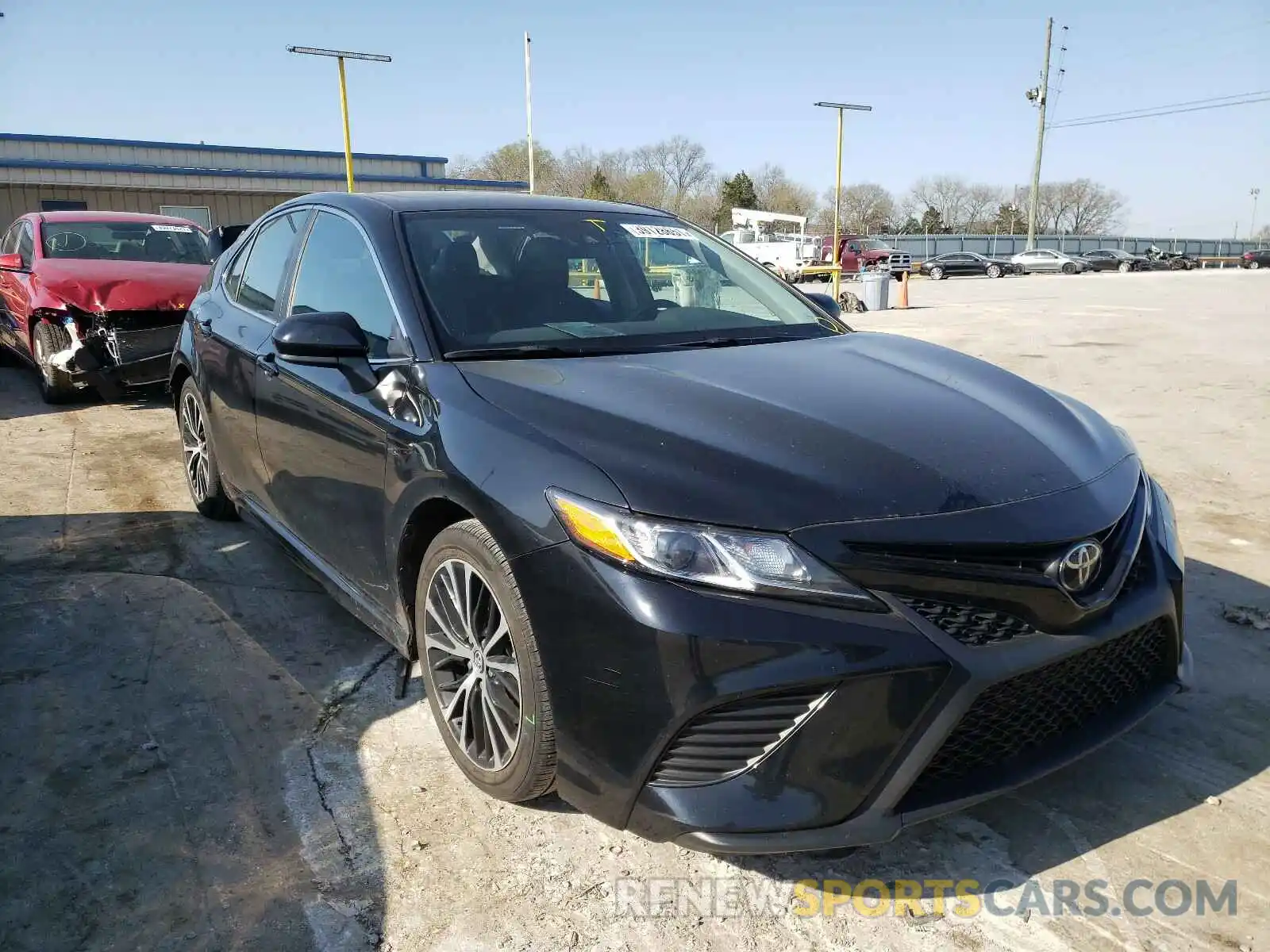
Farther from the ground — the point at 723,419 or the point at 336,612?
the point at 723,419

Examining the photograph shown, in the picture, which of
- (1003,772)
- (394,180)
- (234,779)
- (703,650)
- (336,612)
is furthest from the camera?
(394,180)

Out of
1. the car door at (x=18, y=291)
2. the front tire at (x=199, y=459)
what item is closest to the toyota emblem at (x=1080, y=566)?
the front tire at (x=199, y=459)

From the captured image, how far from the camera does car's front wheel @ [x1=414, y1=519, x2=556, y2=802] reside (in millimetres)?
2182

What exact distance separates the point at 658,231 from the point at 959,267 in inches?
1679

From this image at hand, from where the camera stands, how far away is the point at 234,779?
103 inches

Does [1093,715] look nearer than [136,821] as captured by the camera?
Yes

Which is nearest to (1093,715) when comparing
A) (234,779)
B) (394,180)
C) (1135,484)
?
(1135,484)

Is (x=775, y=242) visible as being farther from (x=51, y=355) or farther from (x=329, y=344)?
(x=329, y=344)

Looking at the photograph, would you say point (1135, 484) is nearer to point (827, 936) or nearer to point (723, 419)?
point (723, 419)

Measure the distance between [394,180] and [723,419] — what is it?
35043 mm

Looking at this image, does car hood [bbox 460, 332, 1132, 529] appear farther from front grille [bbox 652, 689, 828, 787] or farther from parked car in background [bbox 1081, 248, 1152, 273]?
parked car in background [bbox 1081, 248, 1152, 273]

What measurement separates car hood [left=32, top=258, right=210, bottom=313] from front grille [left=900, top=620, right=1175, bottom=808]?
7234mm

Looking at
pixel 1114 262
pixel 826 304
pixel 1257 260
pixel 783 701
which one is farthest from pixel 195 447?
pixel 1257 260

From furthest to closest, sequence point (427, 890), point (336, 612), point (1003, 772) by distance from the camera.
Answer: point (336, 612) < point (427, 890) < point (1003, 772)
